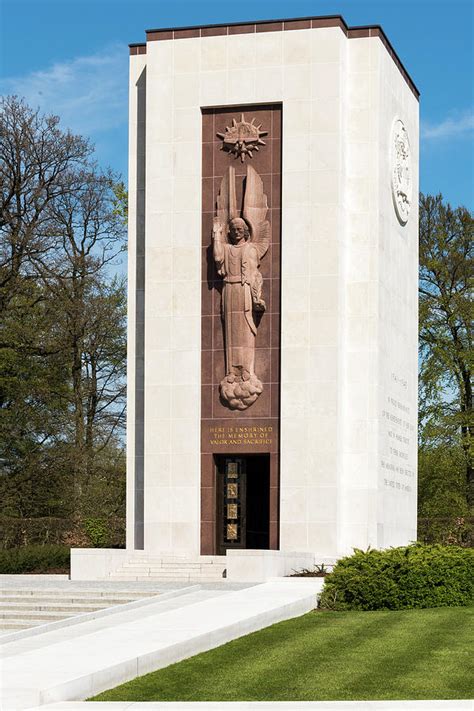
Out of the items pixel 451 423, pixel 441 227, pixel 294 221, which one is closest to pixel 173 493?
pixel 294 221

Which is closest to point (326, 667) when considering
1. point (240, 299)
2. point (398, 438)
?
point (240, 299)

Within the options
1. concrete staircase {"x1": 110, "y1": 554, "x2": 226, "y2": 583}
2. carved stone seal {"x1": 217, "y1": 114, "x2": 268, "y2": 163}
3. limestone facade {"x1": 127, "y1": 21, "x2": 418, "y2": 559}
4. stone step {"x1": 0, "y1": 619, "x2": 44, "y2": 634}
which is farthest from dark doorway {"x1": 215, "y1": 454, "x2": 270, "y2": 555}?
stone step {"x1": 0, "y1": 619, "x2": 44, "y2": 634}

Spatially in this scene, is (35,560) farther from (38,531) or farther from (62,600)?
(62,600)

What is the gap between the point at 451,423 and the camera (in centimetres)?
4919

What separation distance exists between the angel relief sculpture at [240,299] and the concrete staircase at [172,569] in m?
4.17

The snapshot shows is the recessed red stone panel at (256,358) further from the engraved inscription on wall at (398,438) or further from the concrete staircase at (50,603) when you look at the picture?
the concrete staircase at (50,603)

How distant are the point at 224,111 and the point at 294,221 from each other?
3.63 metres

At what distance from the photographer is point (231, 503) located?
33906mm

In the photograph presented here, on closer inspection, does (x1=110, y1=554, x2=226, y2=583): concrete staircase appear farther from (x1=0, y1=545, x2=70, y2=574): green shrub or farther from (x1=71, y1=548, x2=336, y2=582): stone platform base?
(x1=0, y1=545, x2=70, y2=574): green shrub

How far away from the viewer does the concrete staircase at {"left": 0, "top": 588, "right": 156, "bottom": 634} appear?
24125mm

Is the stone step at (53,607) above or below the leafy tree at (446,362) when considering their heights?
below

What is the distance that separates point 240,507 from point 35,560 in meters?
5.71
